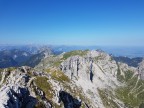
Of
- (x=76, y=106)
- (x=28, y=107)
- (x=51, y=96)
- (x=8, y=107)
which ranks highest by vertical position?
(x=8, y=107)

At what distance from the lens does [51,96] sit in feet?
310

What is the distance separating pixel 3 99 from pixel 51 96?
47667mm

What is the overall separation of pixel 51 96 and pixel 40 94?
6489mm

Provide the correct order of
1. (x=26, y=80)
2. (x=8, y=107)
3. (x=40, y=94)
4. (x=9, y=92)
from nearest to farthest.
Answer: (x=8, y=107), (x=9, y=92), (x=40, y=94), (x=26, y=80)

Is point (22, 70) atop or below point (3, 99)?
below

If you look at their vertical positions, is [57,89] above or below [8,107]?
below

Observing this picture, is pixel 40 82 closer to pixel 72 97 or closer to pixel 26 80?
pixel 26 80

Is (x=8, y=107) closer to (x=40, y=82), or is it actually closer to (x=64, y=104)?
(x=64, y=104)

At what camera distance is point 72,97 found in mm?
107750

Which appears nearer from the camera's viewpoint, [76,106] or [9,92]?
[9,92]

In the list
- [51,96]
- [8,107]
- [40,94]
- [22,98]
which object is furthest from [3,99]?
[51,96]

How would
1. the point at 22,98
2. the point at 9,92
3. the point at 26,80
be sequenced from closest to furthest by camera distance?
1. the point at 9,92
2. the point at 22,98
3. the point at 26,80

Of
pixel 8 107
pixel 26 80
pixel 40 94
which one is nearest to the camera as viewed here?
pixel 8 107

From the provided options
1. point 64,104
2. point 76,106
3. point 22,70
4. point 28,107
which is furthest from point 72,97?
point 22,70
